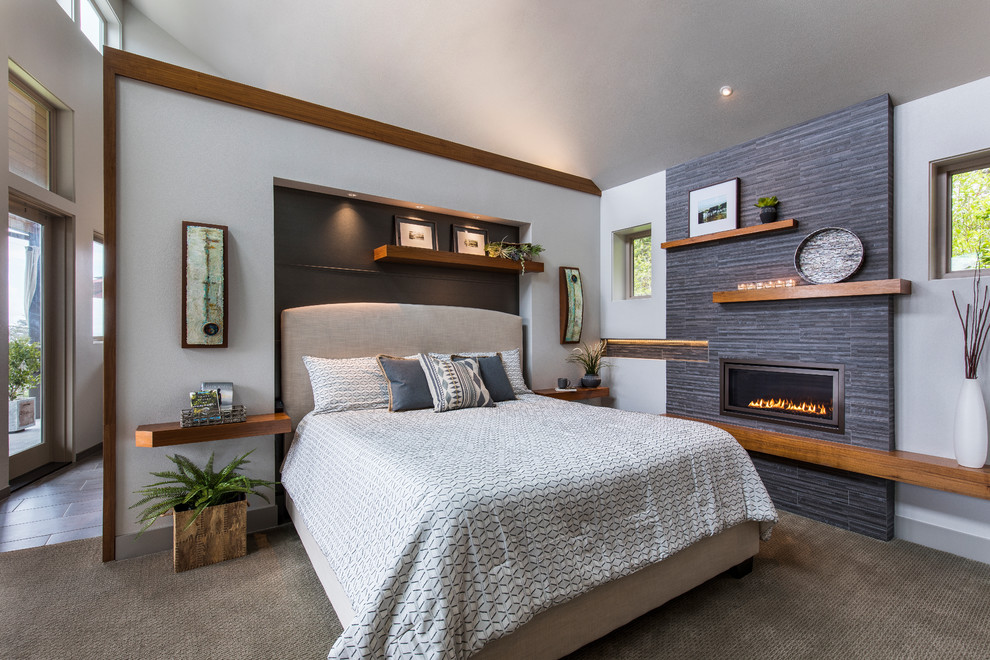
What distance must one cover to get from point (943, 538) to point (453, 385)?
2.94 m

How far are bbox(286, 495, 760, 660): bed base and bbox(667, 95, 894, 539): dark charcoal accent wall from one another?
1105 mm

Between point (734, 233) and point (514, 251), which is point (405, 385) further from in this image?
point (734, 233)

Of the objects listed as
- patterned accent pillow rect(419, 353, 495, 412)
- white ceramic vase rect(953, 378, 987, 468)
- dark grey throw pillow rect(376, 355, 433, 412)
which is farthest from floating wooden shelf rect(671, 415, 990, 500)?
dark grey throw pillow rect(376, 355, 433, 412)

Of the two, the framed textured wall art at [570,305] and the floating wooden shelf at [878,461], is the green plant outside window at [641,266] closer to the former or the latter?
the framed textured wall art at [570,305]

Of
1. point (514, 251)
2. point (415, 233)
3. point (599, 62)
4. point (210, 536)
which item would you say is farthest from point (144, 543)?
point (599, 62)

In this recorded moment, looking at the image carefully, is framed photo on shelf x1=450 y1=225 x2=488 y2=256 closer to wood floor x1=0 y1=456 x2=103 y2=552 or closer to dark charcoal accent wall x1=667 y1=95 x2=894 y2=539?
dark charcoal accent wall x1=667 y1=95 x2=894 y2=539

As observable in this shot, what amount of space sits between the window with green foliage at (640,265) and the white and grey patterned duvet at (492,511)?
2172 millimetres

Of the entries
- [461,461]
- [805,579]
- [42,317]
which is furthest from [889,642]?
[42,317]

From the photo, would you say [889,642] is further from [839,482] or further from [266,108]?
[266,108]

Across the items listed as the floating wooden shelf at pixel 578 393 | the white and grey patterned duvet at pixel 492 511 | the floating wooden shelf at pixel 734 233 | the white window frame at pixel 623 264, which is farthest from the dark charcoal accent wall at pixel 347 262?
the floating wooden shelf at pixel 734 233

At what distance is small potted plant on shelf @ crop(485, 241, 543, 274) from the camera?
389 cm

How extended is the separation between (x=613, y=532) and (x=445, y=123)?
3.21m

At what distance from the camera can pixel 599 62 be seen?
311 centimetres

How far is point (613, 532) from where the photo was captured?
1692 millimetres
